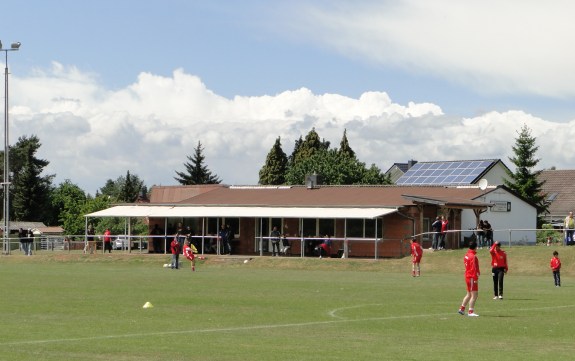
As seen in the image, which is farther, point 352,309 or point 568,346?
point 352,309

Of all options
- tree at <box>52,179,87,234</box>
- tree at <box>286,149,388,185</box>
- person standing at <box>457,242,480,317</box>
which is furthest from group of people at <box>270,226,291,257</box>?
tree at <box>52,179,87,234</box>

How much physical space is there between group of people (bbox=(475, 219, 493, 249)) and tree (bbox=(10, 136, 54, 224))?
234ft

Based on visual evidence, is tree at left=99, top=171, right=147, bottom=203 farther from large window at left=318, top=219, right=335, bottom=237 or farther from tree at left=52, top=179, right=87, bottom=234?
large window at left=318, top=219, right=335, bottom=237

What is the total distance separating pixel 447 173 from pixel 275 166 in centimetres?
2845

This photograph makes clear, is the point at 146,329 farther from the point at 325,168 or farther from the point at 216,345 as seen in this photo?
the point at 325,168

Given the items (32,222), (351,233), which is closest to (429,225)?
(351,233)

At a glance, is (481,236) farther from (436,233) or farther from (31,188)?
(31,188)

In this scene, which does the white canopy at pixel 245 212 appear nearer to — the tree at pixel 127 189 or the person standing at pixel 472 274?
the person standing at pixel 472 274

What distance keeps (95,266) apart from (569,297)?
29.4m

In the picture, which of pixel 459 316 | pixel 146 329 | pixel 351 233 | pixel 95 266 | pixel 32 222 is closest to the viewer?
pixel 146 329

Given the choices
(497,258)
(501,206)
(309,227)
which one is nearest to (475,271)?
(497,258)

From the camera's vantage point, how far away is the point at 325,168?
98.0m

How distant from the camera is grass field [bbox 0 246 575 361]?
17328mm

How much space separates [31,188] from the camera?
11669cm
